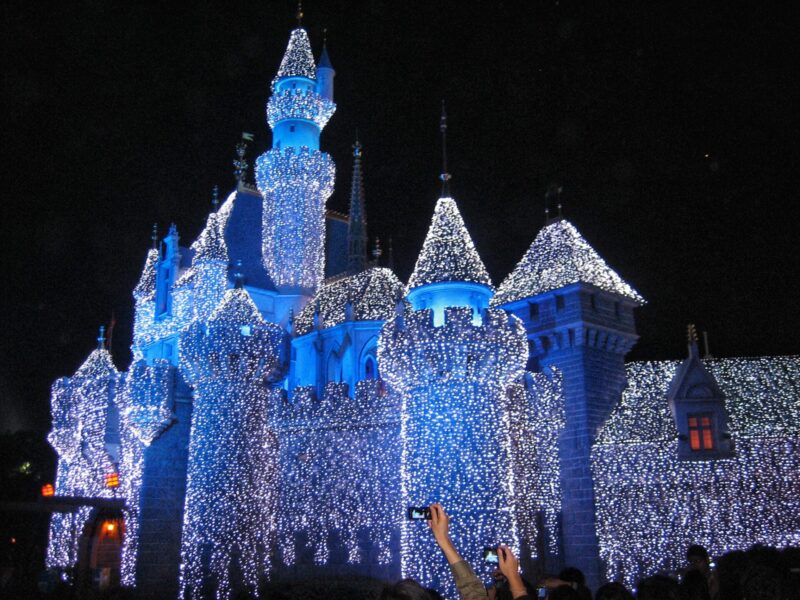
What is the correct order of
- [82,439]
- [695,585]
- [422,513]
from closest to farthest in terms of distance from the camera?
1. [422,513]
2. [695,585]
3. [82,439]

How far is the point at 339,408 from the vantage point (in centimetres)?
2030

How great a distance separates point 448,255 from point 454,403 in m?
3.26

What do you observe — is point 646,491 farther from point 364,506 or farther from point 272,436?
point 272,436

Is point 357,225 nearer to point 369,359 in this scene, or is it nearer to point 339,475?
point 369,359

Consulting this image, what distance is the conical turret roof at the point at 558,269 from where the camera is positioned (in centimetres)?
1898

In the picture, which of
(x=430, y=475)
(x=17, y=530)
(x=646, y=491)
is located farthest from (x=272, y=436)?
(x=17, y=530)

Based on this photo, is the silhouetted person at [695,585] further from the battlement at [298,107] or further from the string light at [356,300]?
the battlement at [298,107]

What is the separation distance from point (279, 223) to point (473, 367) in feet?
40.3

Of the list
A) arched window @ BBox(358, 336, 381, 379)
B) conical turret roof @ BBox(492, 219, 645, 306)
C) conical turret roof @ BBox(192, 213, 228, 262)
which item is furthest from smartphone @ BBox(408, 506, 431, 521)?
conical turret roof @ BBox(192, 213, 228, 262)

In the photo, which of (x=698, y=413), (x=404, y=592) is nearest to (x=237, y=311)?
(x=698, y=413)

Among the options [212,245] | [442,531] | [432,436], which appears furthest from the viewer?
[212,245]

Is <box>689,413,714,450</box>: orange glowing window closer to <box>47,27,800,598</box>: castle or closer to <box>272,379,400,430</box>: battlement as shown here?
<box>47,27,800,598</box>: castle

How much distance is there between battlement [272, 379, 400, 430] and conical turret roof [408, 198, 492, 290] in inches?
128

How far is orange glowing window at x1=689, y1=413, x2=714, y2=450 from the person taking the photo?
56.4 feet
